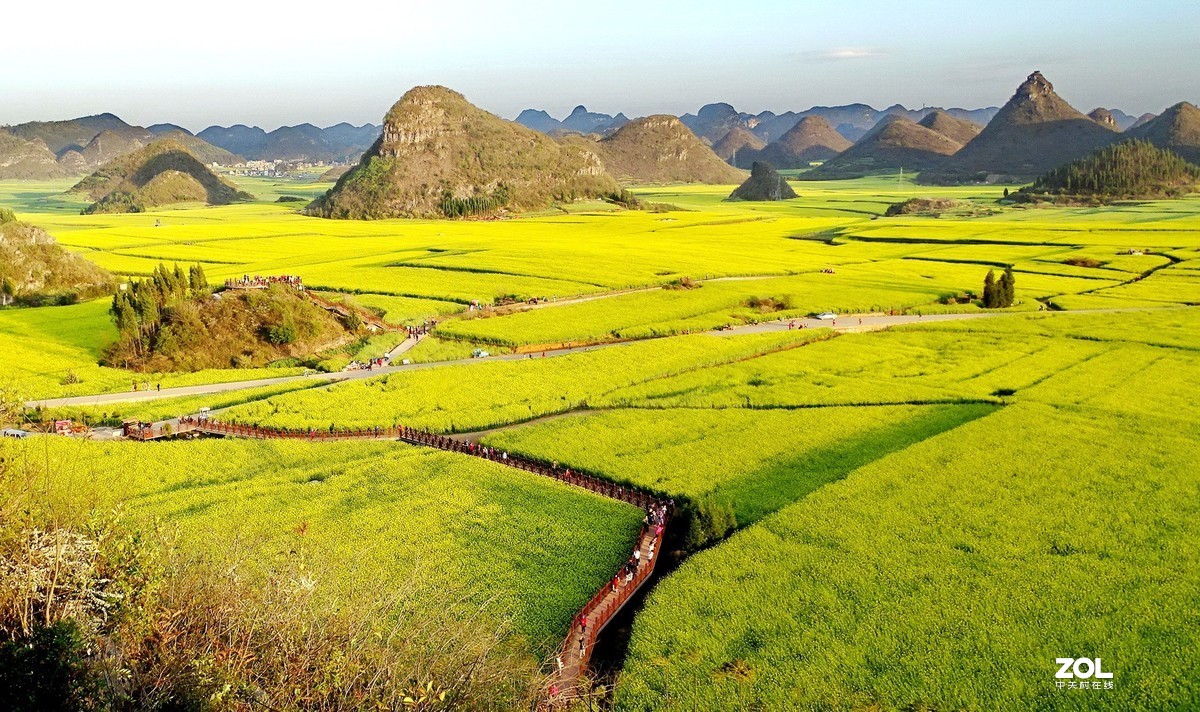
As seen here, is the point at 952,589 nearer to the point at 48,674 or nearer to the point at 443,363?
the point at 48,674

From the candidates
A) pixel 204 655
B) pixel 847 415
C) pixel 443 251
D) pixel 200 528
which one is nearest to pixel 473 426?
pixel 200 528

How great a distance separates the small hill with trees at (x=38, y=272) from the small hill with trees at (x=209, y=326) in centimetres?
2248

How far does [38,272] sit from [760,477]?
6833 centimetres

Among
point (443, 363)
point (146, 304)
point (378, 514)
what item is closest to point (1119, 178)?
point (443, 363)

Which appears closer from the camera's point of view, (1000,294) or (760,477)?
(760,477)

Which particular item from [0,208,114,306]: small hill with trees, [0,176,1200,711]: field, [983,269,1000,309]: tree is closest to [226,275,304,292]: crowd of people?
[0,176,1200,711]: field

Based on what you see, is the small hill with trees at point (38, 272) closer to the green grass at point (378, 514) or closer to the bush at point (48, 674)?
the green grass at point (378, 514)

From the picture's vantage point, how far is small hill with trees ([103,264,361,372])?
48812mm

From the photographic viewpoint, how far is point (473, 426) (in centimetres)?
3747

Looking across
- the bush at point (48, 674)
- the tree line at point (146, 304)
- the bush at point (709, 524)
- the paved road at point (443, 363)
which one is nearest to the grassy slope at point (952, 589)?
the bush at point (709, 524)

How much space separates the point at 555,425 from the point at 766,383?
1363 cm

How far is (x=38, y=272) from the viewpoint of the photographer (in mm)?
69375

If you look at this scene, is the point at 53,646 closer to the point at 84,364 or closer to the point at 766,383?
the point at 766,383

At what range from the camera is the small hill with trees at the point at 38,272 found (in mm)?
67875
